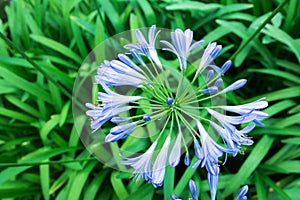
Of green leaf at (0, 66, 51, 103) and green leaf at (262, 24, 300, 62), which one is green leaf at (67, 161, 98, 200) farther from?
green leaf at (262, 24, 300, 62)

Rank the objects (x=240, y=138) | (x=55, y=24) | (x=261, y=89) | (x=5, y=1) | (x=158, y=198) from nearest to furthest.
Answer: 1. (x=240, y=138)
2. (x=158, y=198)
3. (x=261, y=89)
4. (x=55, y=24)
5. (x=5, y=1)

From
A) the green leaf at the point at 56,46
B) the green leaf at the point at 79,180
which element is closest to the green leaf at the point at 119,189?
the green leaf at the point at 79,180

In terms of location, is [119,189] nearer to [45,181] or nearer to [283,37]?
[45,181]

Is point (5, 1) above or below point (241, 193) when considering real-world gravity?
above

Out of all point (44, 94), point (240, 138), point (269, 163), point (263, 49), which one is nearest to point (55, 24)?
point (44, 94)

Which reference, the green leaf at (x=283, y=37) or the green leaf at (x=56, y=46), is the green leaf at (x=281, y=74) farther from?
the green leaf at (x=56, y=46)

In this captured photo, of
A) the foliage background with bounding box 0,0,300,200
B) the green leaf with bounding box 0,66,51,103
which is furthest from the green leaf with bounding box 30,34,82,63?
the green leaf with bounding box 0,66,51,103

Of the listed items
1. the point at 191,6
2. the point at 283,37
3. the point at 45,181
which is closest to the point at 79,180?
the point at 45,181

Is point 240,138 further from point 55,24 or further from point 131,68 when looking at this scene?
point 55,24
